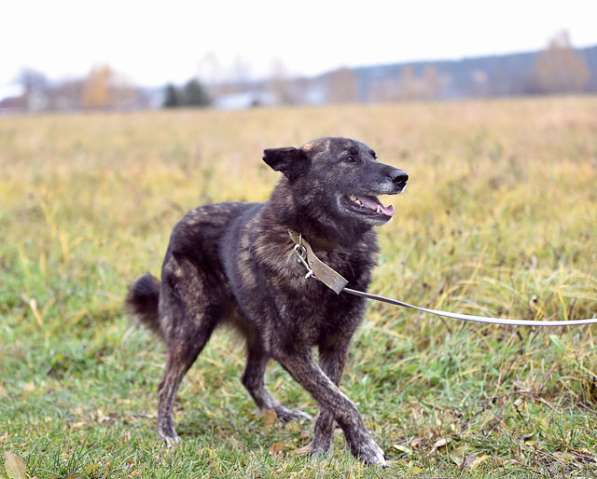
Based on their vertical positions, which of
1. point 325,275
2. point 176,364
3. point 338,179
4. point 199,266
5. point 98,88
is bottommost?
point 98,88

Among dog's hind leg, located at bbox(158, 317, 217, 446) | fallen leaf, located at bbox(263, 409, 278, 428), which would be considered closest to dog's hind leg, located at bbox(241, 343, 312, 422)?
fallen leaf, located at bbox(263, 409, 278, 428)

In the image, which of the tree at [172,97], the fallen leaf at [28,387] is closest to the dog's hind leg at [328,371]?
the fallen leaf at [28,387]

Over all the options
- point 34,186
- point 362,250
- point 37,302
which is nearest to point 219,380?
point 362,250

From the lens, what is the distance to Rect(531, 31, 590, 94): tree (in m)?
77.9

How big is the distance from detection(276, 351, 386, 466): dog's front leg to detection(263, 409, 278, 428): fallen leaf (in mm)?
996

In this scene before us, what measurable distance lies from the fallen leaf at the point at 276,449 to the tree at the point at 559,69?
77553mm

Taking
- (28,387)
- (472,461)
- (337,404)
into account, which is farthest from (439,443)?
(28,387)

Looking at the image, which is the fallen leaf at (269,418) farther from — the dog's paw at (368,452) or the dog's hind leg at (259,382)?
the dog's paw at (368,452)

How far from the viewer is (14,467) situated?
3.35 meters

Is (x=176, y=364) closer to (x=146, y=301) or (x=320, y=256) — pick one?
(x=146, y=301)

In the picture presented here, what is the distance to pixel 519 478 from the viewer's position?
12.2 ft

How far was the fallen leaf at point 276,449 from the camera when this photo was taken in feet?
14.4

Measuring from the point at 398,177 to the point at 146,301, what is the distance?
8.12 feet

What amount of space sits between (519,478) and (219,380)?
292 cm
